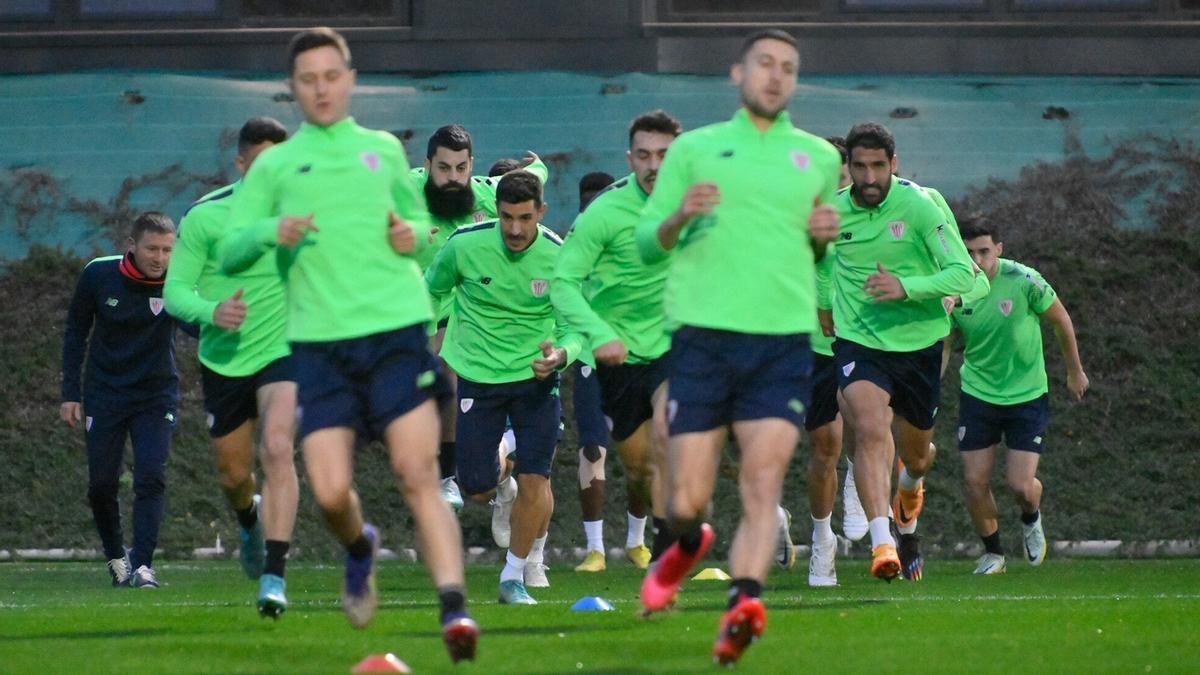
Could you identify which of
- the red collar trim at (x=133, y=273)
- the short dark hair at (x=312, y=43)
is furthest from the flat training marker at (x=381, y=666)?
the red collar trim at (x=133, y=273)

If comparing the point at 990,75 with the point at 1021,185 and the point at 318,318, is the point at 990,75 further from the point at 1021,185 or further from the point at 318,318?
the point at 318,318

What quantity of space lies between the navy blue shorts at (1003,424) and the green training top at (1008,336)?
6cm

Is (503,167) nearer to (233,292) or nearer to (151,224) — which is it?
(151,224)

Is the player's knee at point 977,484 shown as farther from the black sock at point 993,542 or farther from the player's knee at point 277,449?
the player's knee at point 277,449

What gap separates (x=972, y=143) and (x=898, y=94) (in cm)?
75

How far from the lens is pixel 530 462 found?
11.4m

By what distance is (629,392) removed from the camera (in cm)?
1090

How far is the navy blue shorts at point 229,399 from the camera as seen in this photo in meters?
10.4

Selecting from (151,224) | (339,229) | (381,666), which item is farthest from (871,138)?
(381,666)

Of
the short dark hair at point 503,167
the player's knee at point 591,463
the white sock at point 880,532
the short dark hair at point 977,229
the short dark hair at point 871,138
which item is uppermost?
the short dark hair at point 871,138

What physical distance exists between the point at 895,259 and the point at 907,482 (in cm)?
188

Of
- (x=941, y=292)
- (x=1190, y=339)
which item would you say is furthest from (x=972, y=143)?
(x=941, y=292)

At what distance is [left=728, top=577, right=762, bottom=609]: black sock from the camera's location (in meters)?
7.44

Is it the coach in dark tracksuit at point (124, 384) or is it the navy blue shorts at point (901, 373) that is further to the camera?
the coach in dark tracksuit at point (124, 384)
